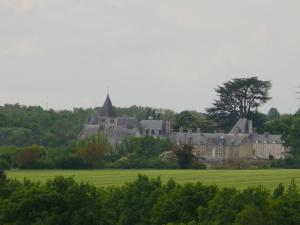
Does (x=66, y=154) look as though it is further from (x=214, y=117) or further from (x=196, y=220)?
(x=196, y=220)

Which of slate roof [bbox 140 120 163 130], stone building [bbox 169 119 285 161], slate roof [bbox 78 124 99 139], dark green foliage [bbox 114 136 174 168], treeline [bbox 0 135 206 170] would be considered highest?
slate roof [bbox 140 120 163 130]

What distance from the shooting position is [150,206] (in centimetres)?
5131

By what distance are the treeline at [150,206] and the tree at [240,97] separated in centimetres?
9277

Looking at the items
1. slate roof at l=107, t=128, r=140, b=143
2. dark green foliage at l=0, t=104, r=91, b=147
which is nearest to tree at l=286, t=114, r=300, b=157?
slate roof at l=107, t=128, r=140, b=143

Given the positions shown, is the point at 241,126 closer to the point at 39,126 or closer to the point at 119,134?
the point at 119,134

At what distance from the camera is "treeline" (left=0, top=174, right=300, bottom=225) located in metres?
45.1

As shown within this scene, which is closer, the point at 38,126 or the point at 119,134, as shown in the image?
the point at 119,134

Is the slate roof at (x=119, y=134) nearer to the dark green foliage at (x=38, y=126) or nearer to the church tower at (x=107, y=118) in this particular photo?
the church tower at (x=107, y=118)

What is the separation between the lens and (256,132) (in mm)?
148625

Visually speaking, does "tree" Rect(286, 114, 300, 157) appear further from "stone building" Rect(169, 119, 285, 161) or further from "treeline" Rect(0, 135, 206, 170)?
"treeline" Rect(0, 135, 206, 170)

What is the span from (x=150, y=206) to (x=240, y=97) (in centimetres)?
9560

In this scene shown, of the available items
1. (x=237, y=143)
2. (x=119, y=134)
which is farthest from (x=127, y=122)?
(x=237, y=143)

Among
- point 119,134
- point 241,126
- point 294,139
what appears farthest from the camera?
point 119,134

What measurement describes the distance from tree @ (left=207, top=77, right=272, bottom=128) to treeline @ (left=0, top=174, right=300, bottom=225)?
304 ft
